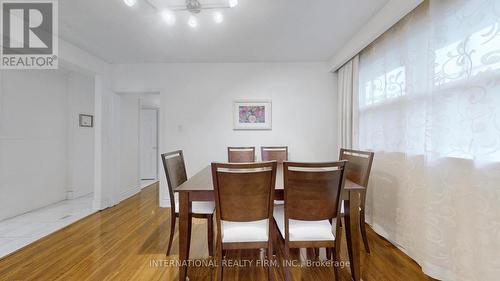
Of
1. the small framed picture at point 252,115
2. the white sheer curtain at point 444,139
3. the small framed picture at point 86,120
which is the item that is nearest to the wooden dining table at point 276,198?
the white sheer curtain at point 444,139

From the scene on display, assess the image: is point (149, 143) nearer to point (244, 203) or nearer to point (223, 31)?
point (223, 31)

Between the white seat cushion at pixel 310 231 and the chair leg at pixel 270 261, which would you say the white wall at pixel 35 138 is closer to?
the chair leg at pixel 270 261

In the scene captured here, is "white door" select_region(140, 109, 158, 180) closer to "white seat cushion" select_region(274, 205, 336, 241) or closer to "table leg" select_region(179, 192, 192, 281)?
"table leg" select_region(179, 192, 192, 281)

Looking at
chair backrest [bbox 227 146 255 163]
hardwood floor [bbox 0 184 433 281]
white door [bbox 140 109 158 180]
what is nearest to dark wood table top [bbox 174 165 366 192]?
hardwood floor [bbox 0 184 433 281]

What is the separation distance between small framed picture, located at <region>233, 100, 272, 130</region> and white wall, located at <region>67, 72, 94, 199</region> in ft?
9.67

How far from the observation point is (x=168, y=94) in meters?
3.55

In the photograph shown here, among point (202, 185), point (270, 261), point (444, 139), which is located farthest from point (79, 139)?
point (444, 139)

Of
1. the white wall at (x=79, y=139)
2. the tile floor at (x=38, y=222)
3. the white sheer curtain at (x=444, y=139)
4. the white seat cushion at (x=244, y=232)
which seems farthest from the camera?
the white wall at (x=79, y=139)

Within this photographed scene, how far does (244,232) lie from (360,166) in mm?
1265

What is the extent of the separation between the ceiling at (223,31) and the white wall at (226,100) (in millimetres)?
198

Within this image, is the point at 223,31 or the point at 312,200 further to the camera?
the point at 223,31

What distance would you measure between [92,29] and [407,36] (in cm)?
340

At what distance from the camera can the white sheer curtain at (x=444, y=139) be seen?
1344 mm

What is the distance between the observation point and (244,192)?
139 cm
